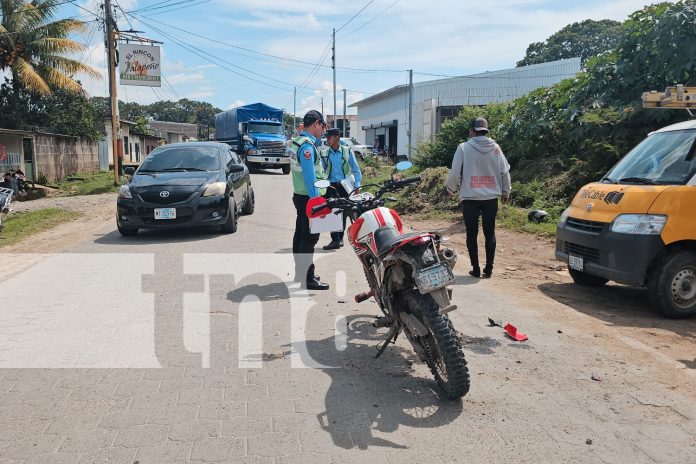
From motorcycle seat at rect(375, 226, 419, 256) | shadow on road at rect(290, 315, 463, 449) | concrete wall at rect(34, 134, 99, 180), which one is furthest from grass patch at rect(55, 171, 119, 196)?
motorcycle seat at rect(375, 226, 419, 256)

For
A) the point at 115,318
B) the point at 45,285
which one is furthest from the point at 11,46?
the point at 115,318

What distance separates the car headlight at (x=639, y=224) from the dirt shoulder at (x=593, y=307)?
0.83 metres

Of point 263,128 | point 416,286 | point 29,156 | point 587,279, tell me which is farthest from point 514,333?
point 263,128

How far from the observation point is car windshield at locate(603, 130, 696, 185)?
6.04 meters

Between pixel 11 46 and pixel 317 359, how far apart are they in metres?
28.2

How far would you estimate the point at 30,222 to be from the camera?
1259 cm

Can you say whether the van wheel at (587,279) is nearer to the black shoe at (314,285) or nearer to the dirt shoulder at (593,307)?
the dirt shoulder at (593,307)

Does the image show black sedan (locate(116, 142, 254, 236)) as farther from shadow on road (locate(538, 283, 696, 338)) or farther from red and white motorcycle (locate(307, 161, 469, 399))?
red and white motorcycle (locate(307, 161, 469, 399))

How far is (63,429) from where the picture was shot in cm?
338

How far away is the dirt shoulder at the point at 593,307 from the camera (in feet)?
15.9

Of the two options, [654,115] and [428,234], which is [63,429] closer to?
[428,234]

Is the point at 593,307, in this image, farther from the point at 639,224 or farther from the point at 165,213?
the point at 165,213

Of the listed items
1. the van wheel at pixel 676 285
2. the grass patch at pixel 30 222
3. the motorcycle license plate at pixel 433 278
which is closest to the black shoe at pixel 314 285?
the motorcycle license plate at pixel 433 278

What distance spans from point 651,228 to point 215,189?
6.73 meters
